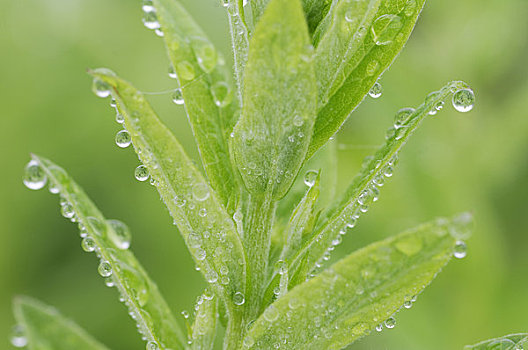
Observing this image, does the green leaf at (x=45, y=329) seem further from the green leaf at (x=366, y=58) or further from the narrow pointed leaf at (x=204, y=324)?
the green leaf at (x=366, y=58)

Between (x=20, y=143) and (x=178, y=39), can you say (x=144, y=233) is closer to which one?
(x=20, y=143)

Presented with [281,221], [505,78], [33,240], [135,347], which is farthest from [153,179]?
[505,78]

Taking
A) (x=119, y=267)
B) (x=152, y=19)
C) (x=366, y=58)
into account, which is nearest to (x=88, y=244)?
(x=119, y=267)

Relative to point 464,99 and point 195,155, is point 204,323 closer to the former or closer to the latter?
point 464,99

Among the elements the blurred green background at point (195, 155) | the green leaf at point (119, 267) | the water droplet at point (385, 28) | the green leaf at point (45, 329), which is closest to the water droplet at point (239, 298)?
the green leaf at point (119, 267)

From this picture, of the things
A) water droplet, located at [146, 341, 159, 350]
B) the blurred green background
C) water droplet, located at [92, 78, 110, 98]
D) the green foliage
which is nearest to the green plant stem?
the green foliage

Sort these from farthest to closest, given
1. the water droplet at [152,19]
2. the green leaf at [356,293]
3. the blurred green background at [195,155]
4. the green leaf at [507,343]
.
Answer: the blurred green background at [195,155], the water droplet at [152,19], the green leaf at [507,343], the green leaf at [356,293]
